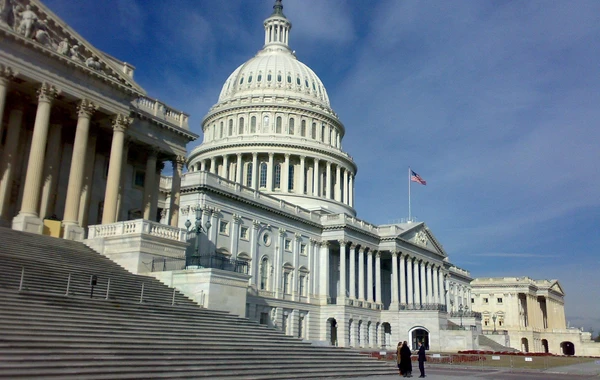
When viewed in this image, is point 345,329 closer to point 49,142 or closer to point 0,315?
point 49,142

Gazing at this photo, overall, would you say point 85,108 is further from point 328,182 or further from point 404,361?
point 328,182

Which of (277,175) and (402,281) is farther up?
(277,175)

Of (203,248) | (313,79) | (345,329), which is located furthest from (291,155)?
(203,248)

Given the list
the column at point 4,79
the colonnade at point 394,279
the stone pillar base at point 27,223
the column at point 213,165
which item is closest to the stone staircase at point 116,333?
the stone pillar base at point 27,223

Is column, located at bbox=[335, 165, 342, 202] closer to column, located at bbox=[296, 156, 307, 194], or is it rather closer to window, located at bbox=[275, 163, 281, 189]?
column, located at bbox=[296, 156, 307, 194]

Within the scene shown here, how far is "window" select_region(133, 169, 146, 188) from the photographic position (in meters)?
46.9

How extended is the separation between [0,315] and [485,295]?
133m

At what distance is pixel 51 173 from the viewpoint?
38.0 meters

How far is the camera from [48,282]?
78.5 ft

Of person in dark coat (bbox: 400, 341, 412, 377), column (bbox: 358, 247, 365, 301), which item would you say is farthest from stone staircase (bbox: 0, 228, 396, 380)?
column (bbox: 358, 247, 365, 301)

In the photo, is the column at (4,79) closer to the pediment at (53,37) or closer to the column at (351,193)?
the pediment at (53,37)

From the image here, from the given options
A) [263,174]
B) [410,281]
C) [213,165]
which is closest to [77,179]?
[263,174]

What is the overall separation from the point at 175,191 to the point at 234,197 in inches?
594

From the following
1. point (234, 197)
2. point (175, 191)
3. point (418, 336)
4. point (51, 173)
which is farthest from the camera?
point (418, 336)
